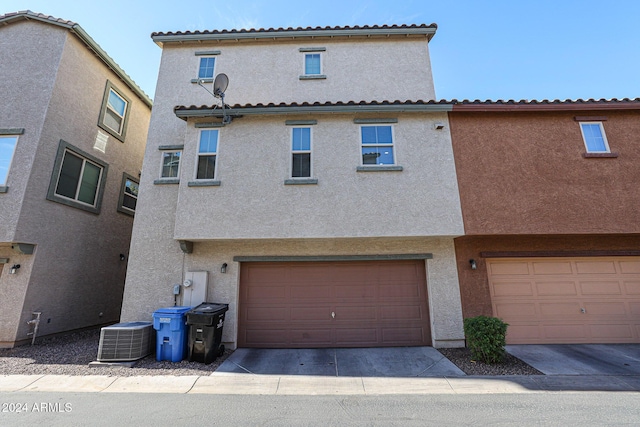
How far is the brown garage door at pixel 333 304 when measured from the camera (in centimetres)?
754

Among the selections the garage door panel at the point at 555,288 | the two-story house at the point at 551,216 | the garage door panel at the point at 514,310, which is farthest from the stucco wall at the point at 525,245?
the garage door panel at the point at 555,288

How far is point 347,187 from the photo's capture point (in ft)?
23.9

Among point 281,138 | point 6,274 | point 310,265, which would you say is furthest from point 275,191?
point 6,274

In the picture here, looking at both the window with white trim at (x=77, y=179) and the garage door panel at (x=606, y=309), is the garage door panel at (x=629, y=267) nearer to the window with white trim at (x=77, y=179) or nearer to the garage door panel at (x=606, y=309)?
the garage door panel at (x=606, y=309)

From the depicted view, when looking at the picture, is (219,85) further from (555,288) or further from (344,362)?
(555,288)

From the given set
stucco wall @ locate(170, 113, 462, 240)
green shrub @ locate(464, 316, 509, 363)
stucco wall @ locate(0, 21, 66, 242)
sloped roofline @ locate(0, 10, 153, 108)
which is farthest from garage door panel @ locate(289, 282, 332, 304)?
sloped roofline @ locate(0, 10, 153, 108)

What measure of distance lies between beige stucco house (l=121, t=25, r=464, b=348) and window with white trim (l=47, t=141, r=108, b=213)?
283cm

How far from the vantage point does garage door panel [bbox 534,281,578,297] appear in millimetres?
7746

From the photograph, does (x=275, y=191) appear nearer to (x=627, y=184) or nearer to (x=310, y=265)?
(x=310, y=265)

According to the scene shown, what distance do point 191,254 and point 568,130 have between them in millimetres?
11152

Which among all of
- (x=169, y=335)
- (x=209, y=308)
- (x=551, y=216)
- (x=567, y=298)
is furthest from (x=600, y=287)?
(x=169, y=335)

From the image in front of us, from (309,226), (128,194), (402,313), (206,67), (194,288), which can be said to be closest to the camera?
(309,226)

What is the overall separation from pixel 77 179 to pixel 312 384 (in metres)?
9.99

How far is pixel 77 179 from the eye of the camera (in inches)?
364
